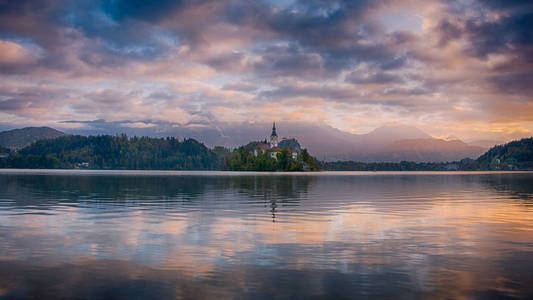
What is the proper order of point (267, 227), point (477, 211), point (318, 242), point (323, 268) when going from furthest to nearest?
point (477, 211), point (267, 227), point (318, 242), point (323, 268)

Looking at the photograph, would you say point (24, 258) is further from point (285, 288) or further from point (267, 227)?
point (267, 227)

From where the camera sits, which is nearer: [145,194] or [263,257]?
[263,257]

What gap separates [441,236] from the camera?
2070 cm

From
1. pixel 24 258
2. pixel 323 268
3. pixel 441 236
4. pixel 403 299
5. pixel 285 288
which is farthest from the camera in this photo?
pixel 441 236

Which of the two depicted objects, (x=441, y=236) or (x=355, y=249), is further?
(x=441, y=236)

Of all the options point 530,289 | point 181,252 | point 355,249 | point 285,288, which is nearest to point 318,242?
point 355,249

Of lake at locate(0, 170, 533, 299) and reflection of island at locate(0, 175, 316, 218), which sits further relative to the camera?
reflection of island at locate(0, 175, 316, 218)

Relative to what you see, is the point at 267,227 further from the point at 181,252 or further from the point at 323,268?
the point at 323,268

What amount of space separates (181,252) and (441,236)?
1288cm

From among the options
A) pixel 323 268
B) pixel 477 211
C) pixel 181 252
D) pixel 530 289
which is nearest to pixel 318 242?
pixel 323 268

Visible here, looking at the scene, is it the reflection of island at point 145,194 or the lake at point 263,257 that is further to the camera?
the reflection of island at point 145,194

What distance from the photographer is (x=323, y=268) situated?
13.7 metres

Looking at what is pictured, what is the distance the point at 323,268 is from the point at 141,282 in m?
5.77

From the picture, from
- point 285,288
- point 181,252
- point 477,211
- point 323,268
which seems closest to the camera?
point 285,288
